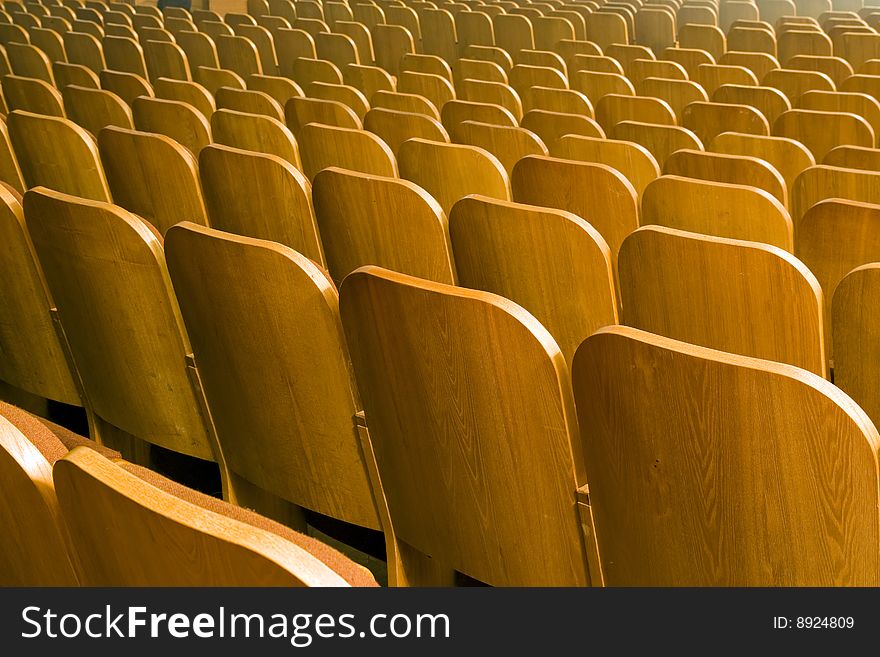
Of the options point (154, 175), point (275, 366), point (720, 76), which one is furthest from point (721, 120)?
point (275, 366)

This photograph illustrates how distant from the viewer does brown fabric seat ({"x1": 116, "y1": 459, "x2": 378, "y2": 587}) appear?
504mm

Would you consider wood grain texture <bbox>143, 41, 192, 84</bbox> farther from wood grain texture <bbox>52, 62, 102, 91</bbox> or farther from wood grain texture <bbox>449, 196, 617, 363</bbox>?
wood grain texture <bbox>449, 196, 617, 363</bbox>

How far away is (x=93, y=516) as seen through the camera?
0.43 m

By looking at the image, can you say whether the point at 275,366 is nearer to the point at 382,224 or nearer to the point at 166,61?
the point at 382,224

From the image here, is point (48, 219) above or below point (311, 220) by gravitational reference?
above

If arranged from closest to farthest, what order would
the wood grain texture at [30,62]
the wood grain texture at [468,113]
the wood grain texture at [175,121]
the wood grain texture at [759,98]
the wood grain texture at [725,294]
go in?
the wood grain texture at [725,294]
the wood grain texture at [175,121]
the wood grain texture at [468,113]
the wood grain texture at [759,98]
the wood grain texture at [30,62]

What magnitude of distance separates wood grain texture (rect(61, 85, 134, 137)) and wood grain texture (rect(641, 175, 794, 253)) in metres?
0.98

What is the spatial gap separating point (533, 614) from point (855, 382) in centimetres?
42

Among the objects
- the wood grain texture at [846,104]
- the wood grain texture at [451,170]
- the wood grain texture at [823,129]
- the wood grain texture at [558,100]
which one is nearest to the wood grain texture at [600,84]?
the wood grain texture at [558,100]

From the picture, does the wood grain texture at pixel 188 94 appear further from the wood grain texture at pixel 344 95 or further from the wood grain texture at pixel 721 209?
the wood grain texture at pixel 721 209

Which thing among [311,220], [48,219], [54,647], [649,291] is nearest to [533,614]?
[54,647]

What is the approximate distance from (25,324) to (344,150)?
0.50 metres

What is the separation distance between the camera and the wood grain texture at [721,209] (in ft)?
3.34

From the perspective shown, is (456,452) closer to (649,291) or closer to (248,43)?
(649,291)
